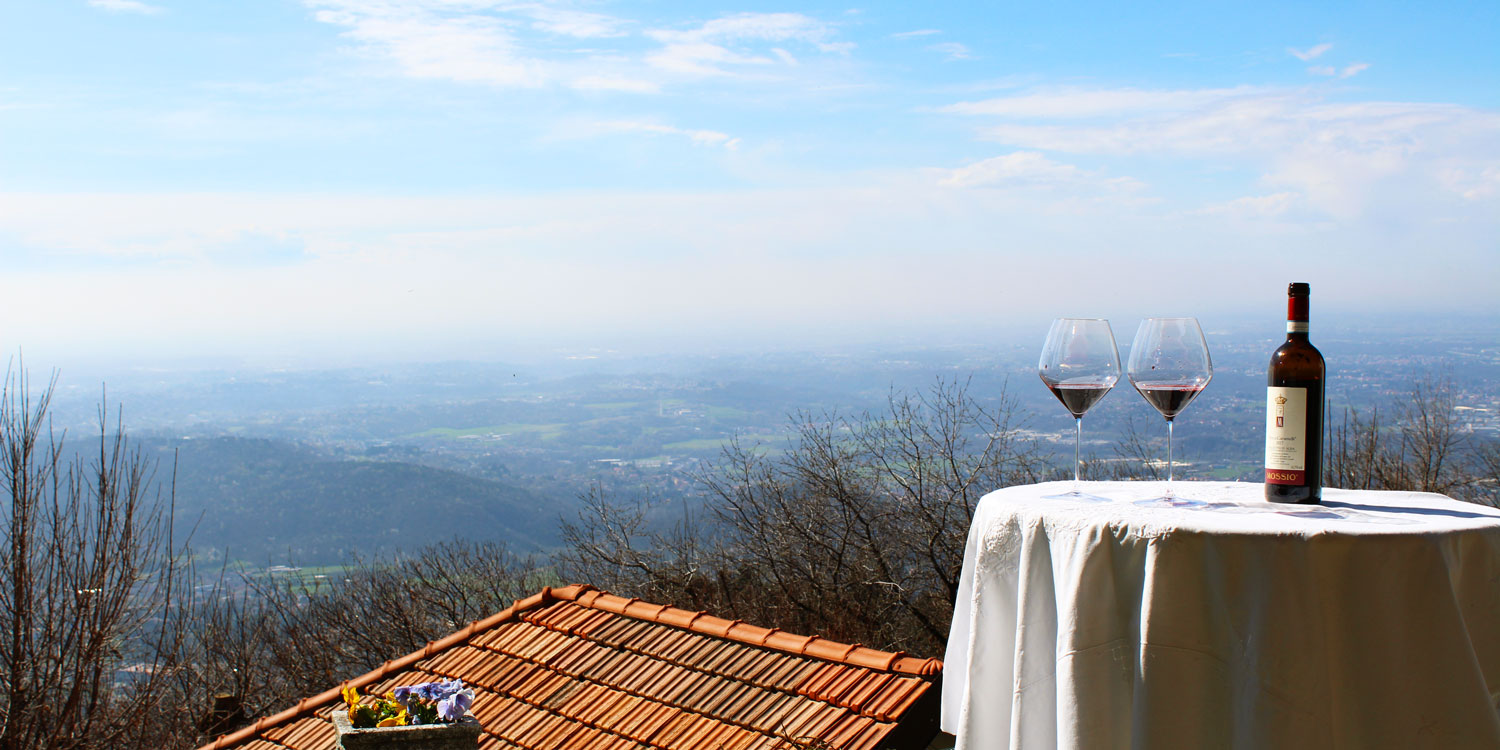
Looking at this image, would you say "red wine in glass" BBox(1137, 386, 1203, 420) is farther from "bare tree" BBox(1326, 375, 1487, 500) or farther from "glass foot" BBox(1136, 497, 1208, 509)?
"bare tree" BBox(1326, 375, 1487, 500)

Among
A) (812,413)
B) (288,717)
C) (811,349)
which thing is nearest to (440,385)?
(811,349)

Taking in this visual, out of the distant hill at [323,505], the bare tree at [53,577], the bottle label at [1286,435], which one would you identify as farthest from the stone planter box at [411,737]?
the distant hill at [323,505]

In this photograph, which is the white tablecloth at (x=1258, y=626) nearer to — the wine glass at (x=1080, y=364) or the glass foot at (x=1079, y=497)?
the glass foot at (x=1079, y=497)

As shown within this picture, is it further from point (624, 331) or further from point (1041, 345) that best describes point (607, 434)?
point (1041, 345)

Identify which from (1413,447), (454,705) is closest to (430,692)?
(454,705)

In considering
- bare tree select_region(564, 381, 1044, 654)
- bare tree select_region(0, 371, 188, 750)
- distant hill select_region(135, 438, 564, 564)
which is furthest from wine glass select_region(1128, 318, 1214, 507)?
distant hill select_region(135, 438, 564, 564)
